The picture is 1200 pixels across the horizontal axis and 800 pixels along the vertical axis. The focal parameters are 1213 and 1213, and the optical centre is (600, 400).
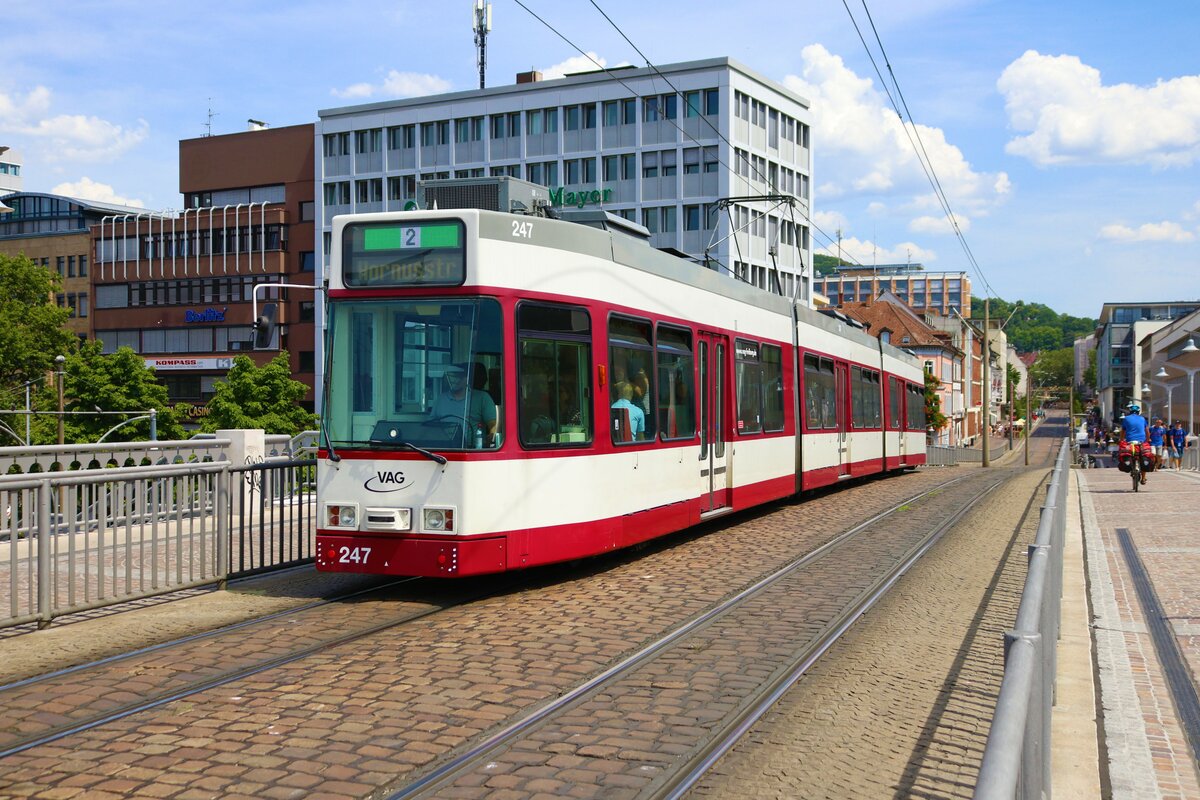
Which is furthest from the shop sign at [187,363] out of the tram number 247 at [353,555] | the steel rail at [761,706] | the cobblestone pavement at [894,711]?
the cobblestone pavement at [894,711]

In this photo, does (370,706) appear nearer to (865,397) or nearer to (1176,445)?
(865,397)

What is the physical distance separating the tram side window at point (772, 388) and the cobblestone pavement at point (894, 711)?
234 inches

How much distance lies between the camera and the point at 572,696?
659 cm

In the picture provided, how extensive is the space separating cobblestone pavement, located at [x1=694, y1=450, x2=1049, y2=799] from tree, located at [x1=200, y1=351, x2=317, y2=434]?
52.7 metres

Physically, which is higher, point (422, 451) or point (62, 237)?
point (62, 237)

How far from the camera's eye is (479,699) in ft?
21.5

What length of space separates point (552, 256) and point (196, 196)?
81558 millimetres

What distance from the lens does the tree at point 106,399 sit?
60000 millimetres

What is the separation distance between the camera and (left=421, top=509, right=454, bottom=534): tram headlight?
9453 mm

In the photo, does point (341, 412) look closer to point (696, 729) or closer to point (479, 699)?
point (479, 699)

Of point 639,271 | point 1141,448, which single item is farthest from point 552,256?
point 1141,448

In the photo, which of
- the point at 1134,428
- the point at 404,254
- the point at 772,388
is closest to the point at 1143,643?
the point at 404,254

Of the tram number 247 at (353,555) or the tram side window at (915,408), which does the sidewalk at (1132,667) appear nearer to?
the tram number 247 at (353,555)

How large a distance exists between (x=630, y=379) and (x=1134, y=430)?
1569cm
